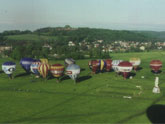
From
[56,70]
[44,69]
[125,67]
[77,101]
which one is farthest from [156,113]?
[44,69]

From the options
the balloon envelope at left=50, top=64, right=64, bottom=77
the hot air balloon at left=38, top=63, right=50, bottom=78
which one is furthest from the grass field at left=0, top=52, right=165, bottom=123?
the balloon envelope at left=50, top=64, right=64, bottom=77

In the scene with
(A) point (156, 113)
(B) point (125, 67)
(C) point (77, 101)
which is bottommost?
(C) point (77, 101)

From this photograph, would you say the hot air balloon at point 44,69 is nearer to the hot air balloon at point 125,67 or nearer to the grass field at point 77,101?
the grass field at point 77,101

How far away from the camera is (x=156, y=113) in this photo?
39.6 m

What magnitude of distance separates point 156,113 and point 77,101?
56.1 ft

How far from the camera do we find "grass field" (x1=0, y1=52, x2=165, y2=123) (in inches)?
1500

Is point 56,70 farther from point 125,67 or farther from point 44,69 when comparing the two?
point 125,67

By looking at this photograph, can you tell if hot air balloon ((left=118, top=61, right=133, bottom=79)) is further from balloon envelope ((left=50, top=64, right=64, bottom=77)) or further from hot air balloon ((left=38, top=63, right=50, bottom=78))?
hot air balloon ((left=38, top=63, right=50, bottom=78))

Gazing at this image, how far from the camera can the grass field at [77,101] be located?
38094mm

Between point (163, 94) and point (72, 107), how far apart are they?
2373 centimetres

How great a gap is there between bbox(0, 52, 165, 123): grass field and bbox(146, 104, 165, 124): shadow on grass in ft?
3.22

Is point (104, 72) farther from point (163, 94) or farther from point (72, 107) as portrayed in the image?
point (72, 107)

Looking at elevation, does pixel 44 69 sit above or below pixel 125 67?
below

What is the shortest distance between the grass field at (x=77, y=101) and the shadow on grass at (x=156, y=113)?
0.98 metres
